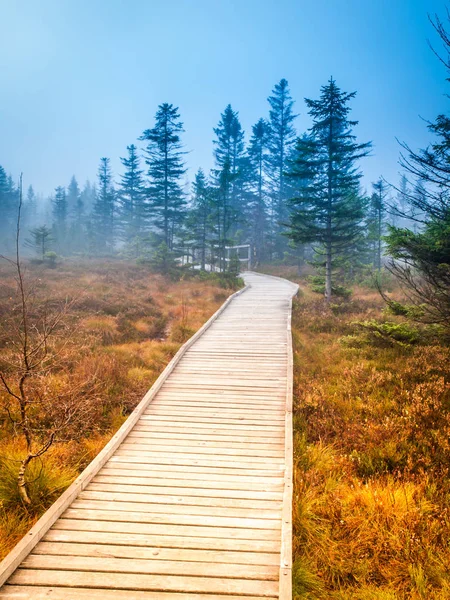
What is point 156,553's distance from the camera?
390 centimetres

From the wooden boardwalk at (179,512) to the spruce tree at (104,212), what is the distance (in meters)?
54.6

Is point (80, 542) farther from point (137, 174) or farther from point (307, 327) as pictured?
point (137, 174)

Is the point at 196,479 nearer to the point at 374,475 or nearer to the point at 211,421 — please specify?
the point at 211,421

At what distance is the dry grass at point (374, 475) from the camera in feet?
12.8

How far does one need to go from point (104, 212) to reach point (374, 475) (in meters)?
59.9

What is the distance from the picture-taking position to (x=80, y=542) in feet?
13.4

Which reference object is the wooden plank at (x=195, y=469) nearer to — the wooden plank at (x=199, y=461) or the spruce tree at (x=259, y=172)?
the wooden plank at (x=199, y=461)

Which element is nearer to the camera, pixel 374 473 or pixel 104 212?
pixel 374 473

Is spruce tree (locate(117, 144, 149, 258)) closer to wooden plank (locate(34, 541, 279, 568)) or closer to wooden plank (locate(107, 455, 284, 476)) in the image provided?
wooden plank (locate(107, 455, 284, 476))

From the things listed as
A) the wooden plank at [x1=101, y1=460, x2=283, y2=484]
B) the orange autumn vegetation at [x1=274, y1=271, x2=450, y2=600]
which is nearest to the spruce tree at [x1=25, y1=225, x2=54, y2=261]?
the wooden plank at [x1=101, y1=460, x2=283, y2=484]

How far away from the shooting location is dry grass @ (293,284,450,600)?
3914 millimetres

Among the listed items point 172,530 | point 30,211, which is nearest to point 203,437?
point 172,530

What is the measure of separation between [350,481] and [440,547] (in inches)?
60.5

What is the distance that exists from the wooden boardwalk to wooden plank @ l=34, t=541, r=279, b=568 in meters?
0.01
